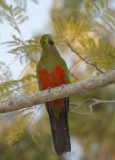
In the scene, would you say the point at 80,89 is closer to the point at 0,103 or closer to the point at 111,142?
the point at 0,103

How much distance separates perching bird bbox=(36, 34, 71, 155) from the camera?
3.60 m

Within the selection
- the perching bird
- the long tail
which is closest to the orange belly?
the perching bird

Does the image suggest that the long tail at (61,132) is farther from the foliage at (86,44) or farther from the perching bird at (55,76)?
the foliage at (86,44)

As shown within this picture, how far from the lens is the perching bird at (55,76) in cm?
360

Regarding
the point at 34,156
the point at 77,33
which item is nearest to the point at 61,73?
the point at 77,33

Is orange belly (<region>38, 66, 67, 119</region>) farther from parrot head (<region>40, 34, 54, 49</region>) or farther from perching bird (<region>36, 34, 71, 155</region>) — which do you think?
parrot head (<region>40, 34, 54, 49</region>)

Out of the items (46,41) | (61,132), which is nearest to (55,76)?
(46,41)

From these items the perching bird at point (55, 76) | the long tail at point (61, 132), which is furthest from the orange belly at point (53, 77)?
the long tail at point (61, 132)

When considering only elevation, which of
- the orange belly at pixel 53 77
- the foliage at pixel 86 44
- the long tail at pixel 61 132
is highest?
the foliage at pixel 86 44

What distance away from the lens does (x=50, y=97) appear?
115 inches

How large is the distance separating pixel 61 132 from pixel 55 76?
3.08 feet

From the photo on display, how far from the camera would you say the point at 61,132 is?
375 cm

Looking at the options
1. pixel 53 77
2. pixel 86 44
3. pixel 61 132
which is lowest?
pixel 61 132

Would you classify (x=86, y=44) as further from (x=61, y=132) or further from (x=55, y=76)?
(x=61, y=132)
